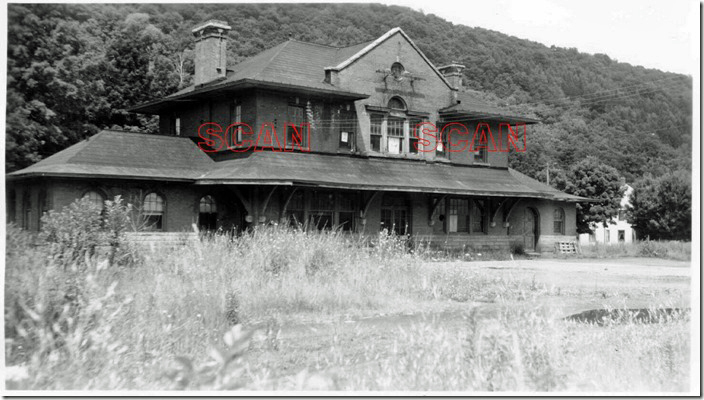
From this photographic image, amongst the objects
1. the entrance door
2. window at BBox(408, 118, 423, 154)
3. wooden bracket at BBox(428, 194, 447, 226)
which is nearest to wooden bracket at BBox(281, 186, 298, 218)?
window at BBox(408, 118, 423, 154)

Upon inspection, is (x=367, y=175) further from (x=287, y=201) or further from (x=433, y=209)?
(x=433, y=209)

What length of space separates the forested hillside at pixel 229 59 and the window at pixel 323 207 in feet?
22.6

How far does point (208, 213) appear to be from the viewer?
27.0 meters

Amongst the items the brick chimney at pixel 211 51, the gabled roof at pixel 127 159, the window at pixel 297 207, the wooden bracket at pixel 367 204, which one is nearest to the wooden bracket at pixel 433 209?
the wooden bracket at pixel 367 204

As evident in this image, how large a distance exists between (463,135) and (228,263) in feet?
69.8

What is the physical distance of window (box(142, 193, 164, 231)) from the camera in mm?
25281

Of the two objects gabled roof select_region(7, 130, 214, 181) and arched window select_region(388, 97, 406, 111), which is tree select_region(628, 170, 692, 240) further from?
gabled roof select_region(7, 130, 214, 181)

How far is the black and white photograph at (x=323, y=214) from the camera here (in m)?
7.09

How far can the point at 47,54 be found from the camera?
90.2ft

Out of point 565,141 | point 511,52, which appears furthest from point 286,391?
point 565,141

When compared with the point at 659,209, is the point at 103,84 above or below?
above

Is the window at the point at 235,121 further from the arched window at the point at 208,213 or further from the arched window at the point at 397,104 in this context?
the arched window at the point at 397,104

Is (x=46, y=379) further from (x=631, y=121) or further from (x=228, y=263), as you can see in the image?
(x=631, y=121)

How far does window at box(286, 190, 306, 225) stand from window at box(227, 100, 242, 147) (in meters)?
2.88
